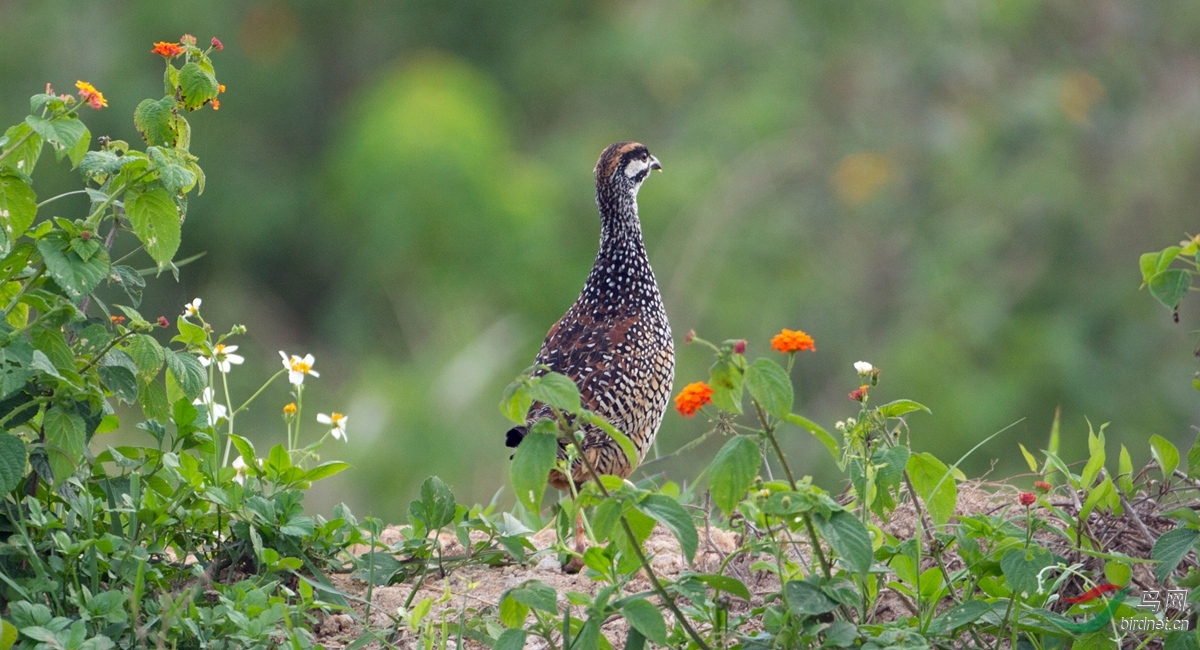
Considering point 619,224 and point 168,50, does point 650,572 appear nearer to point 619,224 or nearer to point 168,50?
point 168,50

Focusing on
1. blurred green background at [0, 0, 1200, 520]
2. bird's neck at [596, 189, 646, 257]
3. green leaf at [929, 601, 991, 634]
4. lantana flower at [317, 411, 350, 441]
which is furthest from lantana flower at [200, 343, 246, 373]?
blurred green background at [0, 0, 1200, 520]

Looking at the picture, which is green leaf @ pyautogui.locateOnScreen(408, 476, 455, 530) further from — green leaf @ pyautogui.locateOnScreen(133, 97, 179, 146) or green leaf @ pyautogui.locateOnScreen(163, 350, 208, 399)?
green leaf @ pyautogui.locateOnScreen(133, 97, 179, 146)

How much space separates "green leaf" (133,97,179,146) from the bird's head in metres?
2.21

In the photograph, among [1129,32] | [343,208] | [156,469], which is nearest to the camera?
[156,469]

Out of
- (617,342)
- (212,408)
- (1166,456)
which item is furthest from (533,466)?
(617,342)

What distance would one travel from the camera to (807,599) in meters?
2.88

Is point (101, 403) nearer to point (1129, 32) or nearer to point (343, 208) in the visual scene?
point (1129, 32)

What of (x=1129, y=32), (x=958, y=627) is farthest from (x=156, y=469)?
(x=1129, y=32)

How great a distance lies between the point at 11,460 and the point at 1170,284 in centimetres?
251

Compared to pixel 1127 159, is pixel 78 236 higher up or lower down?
lower down

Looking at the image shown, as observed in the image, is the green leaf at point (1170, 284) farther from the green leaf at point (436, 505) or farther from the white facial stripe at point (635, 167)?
the white facial stripe at point (635, 167)

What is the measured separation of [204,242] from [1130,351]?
13399mm

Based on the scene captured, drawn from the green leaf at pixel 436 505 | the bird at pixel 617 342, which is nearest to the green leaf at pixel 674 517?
the green leaf at pixel 436 505

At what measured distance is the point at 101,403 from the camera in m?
3.08
